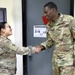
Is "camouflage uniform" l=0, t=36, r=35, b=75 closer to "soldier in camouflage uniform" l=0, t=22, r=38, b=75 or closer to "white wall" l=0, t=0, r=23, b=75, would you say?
"soldier in camouflage uniform" l=0, t=22, r=38, b=75

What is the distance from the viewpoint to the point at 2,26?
2.63 metres

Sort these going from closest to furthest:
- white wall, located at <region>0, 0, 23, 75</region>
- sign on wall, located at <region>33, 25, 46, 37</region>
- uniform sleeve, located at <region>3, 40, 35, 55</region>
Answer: uniform sleeve, located at <region>3, 40, 35, 55</region>
white wall, located at <region>0, 0, 23, 75</region>
sign on wall, located at <region>33, 25, 46, 37</region>

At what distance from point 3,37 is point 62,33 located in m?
0.74

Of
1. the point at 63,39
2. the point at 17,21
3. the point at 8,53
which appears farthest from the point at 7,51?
the point at 17,21

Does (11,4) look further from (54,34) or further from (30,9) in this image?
(54,34)

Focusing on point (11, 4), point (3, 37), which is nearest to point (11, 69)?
point (3, 37)

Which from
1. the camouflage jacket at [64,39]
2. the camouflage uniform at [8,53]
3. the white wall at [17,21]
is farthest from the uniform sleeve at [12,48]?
the white wall at [17,21]

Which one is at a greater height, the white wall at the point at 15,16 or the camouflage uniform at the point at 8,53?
the white wall at the point at 15,16

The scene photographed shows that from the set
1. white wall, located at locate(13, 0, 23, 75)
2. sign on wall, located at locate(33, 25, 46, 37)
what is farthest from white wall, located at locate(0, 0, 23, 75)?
sign on wall, located at locate(33, 25, 46, 37)

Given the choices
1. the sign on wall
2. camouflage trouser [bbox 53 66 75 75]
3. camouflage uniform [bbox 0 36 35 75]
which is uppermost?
the sign on wall

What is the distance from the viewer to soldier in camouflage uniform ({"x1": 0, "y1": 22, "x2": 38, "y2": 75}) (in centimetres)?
257

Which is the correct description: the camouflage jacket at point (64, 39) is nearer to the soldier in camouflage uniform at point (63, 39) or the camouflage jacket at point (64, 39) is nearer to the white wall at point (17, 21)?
the soldier in camouflage uniform at point (63, 39)

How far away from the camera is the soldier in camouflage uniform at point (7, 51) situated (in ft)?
8.42

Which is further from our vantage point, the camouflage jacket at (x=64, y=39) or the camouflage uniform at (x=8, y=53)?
the camouflage jacket at (x=64, y=39)
